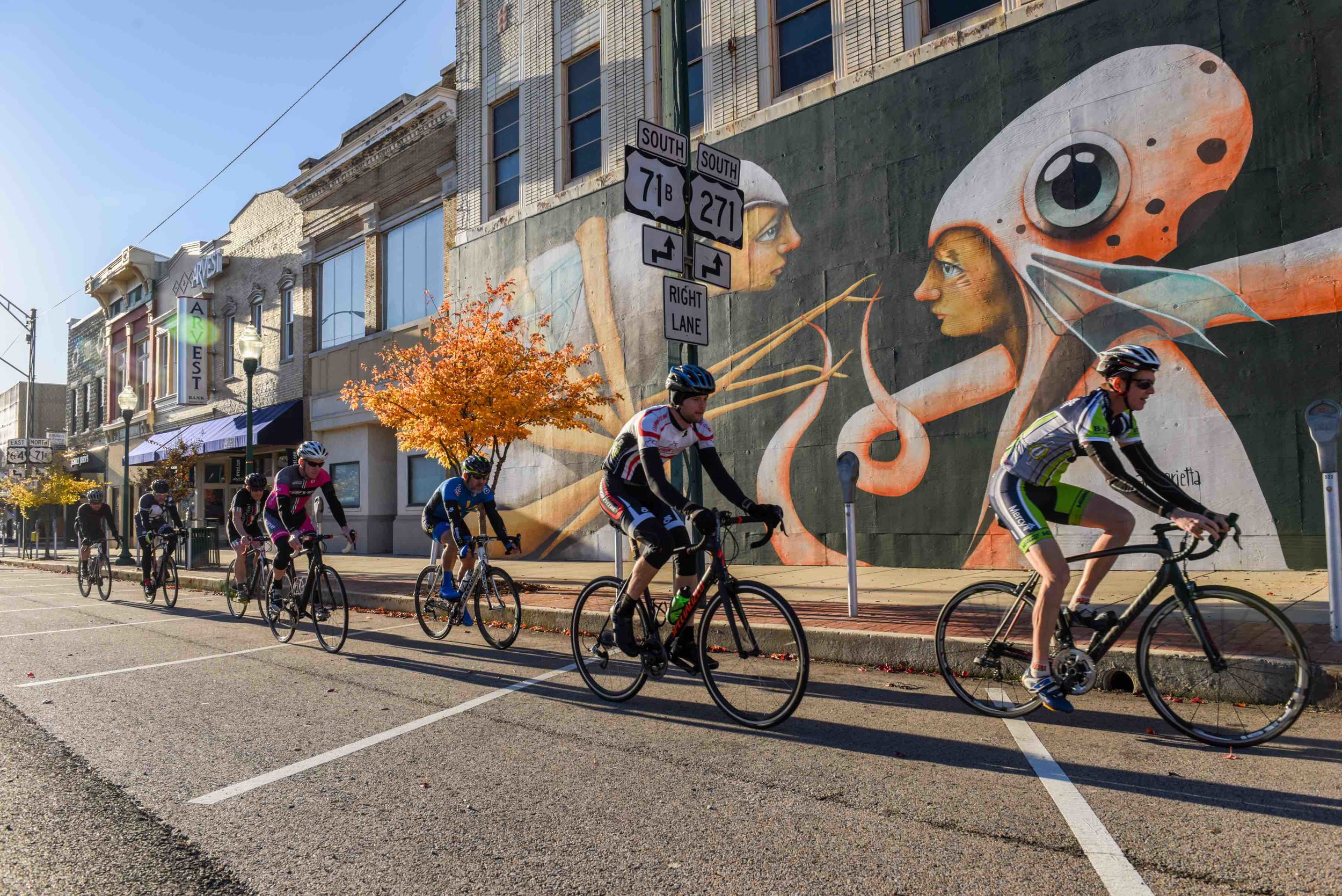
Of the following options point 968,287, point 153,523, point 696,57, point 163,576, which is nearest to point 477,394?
point 163,576

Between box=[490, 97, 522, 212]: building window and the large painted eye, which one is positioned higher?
box=[490, 97, 522, 212]: building window

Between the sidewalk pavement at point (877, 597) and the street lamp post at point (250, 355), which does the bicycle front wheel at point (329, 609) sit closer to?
the sidewalk pavement at point (877, 597)

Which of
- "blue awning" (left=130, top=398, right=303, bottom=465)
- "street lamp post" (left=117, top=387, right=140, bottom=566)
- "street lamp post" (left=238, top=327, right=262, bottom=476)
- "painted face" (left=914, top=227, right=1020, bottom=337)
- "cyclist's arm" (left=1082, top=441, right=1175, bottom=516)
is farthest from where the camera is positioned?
"blue awning" (left=130, top=398, right=303, bottom=465)

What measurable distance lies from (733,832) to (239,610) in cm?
975

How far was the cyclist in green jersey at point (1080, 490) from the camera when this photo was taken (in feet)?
14.0

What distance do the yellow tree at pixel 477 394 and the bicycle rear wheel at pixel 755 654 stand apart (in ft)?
24.0

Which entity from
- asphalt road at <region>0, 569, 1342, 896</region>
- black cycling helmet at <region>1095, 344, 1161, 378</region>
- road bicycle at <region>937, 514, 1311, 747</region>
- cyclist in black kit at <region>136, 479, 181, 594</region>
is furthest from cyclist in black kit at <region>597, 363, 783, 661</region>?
cyclist in black kit at <region>136, 479, 181, 594</region>

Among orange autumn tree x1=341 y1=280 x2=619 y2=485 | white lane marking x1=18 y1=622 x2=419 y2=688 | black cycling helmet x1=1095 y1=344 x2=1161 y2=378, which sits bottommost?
white lane marking x1=18 y1=622 x2=419 y2=688

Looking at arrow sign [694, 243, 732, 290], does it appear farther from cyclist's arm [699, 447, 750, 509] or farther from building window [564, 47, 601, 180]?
building window [564, 47, 601, 180]

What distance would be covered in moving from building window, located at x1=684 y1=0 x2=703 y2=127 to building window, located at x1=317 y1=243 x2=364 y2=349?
1168 cm

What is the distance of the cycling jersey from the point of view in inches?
173

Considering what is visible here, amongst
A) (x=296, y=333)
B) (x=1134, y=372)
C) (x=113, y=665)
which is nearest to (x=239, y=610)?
(x=113, y=665)

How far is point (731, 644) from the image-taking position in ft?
16.1

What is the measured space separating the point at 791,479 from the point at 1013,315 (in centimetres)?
392
